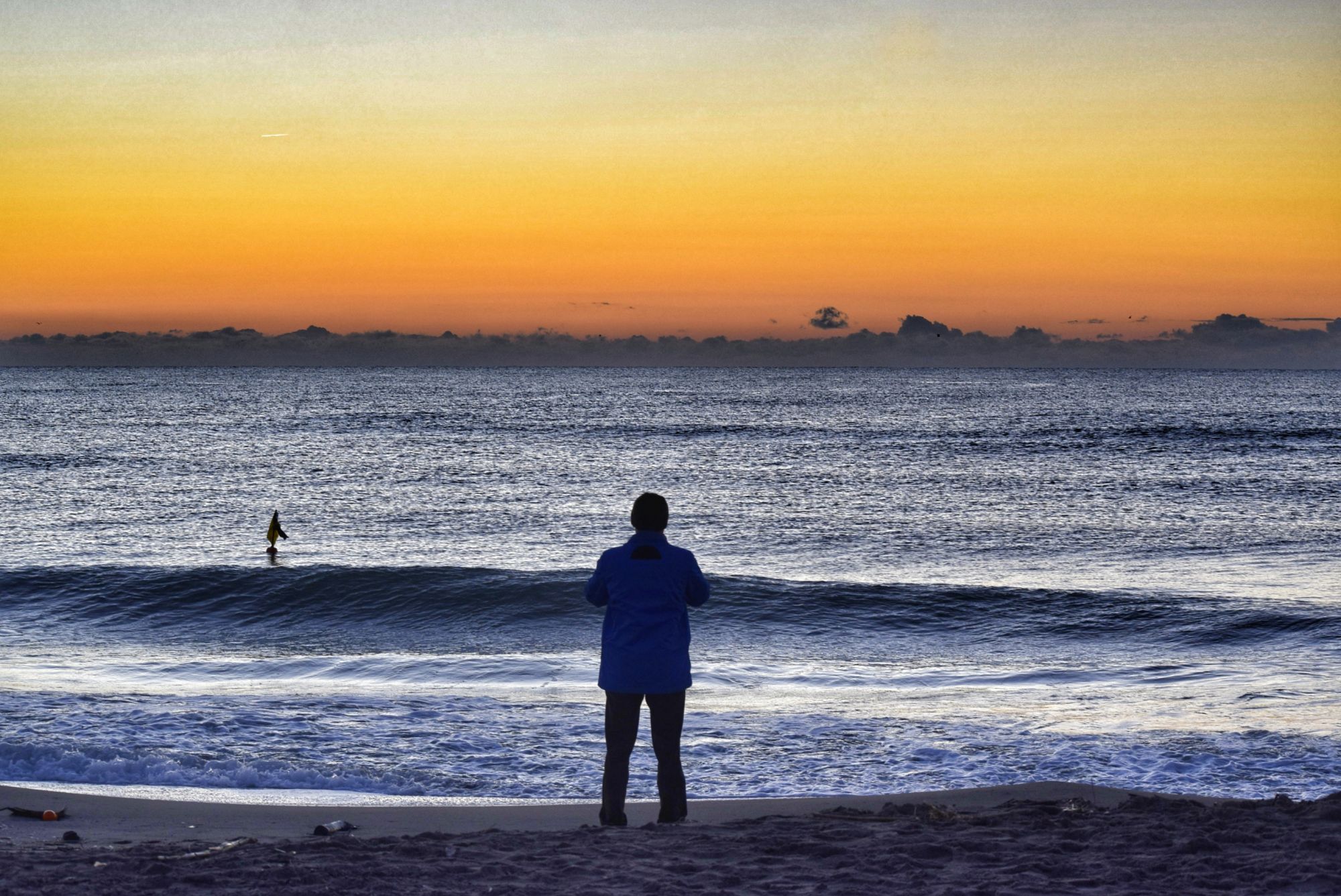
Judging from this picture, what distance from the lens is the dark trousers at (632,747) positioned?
5.83 metres

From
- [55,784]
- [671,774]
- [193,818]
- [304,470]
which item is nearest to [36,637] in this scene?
[55,784]

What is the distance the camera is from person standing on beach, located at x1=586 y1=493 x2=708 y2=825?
5.70m

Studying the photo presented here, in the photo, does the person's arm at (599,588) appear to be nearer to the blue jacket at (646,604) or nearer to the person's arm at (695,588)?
the blue jacket at (646,604)

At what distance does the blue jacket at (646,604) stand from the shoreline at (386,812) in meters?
1.05

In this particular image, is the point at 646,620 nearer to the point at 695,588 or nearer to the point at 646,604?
the point at 646,604

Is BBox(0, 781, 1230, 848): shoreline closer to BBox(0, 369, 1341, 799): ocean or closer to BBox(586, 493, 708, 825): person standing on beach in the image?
BBox(0, 369, 1341, 799): ocean

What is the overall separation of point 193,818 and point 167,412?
3519 inches

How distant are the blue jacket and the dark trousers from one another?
0.10 metres

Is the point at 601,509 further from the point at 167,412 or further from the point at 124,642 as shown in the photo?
the point at 167,412

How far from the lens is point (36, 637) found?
15.4 meters

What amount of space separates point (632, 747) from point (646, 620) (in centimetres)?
75

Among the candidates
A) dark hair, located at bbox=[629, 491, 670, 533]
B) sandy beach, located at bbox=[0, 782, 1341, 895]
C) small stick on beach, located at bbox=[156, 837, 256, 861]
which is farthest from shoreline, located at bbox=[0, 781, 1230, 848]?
dark hair, located at bbox=[629, 491, 670, 533]

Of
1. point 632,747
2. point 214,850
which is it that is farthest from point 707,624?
point 214,850

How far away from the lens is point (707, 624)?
1653cm
